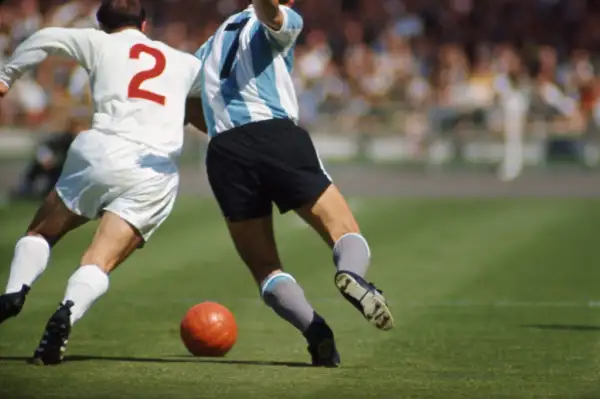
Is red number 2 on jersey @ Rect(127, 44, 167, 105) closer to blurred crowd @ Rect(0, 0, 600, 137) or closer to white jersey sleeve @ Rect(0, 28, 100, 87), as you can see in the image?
white jersey sleeve @ Rect(0, 28, 100, 87)

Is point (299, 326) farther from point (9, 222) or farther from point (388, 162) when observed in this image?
point (388, 162)

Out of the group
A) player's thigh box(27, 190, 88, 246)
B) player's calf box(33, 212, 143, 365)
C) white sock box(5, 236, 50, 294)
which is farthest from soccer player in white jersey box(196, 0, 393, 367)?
white sock box(5, 236, 50, 294)

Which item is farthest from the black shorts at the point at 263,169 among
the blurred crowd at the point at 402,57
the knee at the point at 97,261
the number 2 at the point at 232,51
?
the blurred crowd at the point at 402,57

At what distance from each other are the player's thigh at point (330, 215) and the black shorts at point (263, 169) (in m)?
0.04

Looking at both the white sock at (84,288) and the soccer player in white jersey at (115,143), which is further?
the soccer player in white jersey at (115,143)

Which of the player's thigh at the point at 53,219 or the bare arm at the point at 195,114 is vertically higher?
the bare arm at the point at 195,114

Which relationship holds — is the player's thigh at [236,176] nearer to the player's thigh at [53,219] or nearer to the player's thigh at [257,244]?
the player's thigh at [257,244]

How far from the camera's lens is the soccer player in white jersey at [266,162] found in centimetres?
774

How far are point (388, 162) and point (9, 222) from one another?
390 inches

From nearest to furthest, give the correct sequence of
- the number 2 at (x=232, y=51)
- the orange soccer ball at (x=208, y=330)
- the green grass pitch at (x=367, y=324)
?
the green grass pitch at (x=367, y=324) < the number 2 at (x=232, y=51) < the orange soccer ball at (x=208, y=330)

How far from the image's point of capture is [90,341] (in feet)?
29.9

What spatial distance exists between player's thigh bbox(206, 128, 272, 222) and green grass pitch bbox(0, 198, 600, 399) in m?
0.84

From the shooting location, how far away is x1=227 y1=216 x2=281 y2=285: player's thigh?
26.0 feet

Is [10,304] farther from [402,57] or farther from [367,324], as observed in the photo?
[402,57]
